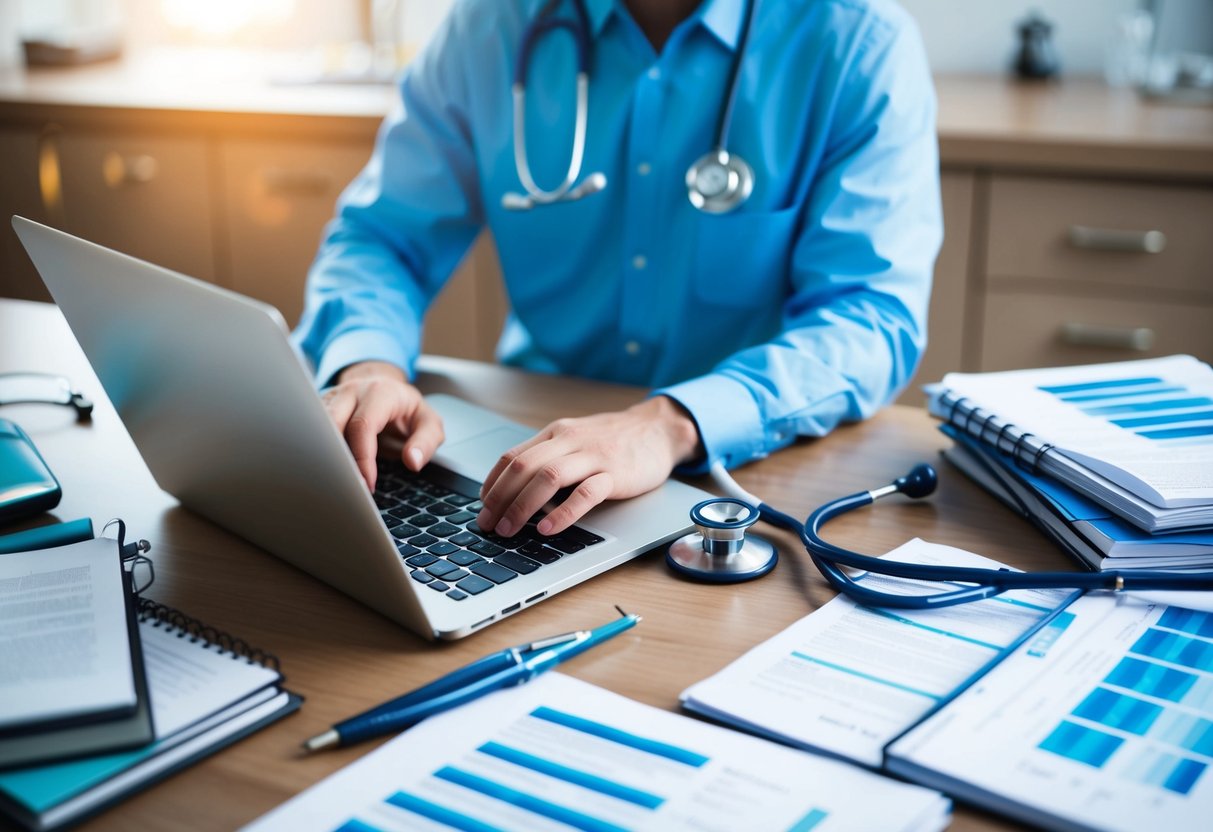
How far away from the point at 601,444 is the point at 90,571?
345mm

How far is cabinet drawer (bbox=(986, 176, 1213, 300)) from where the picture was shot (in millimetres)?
1848

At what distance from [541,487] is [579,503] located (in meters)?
0.03

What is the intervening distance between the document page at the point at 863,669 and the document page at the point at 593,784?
18 millimetres

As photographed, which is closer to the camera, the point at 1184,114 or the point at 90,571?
the point at 90,571

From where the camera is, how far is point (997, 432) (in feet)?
2.86

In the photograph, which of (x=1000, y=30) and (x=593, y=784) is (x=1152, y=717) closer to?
(x=593, y=784)

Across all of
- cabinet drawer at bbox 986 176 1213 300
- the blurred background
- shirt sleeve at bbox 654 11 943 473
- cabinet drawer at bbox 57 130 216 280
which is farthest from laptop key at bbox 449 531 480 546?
cabinet drawer at bbox 57 130 216 280

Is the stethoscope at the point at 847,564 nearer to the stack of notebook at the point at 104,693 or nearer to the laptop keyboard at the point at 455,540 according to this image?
the laptop keyboard at the point at 455,540

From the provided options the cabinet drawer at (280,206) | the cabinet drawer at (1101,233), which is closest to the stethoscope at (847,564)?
the cabinet drawer at (1101,233)

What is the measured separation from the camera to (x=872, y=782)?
1.74ft

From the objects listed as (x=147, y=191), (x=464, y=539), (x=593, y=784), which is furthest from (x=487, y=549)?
(x=147, y=191)

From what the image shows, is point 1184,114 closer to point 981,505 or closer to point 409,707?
point 981,505

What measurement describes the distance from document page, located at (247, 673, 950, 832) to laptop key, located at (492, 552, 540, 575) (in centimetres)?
14

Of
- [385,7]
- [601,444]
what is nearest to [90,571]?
[601,444]
